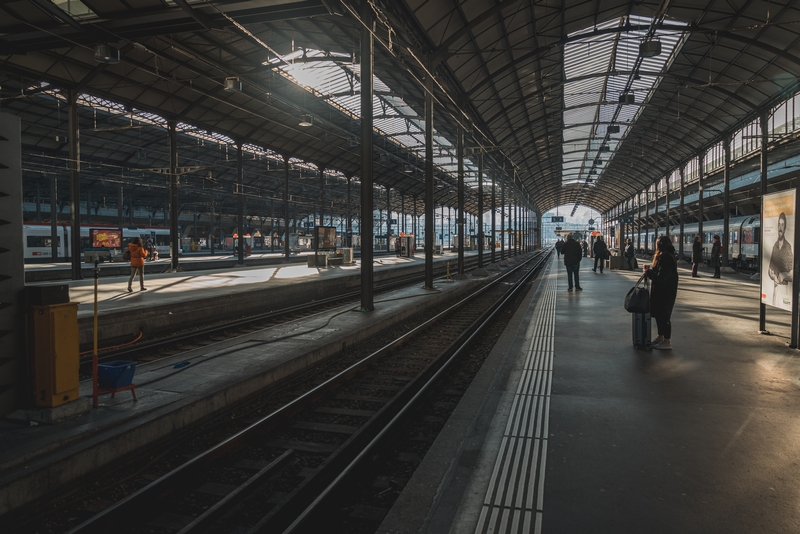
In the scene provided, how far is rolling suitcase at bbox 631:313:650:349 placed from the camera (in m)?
7.64

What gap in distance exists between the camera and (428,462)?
13.0 ft

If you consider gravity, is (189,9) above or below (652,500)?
above

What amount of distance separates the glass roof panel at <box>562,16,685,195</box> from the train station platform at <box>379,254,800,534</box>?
17431 mm

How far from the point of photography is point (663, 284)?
7500 millimetres

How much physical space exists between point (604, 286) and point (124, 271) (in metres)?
23.5

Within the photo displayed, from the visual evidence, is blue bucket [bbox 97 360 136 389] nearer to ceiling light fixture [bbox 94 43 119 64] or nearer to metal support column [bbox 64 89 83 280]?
ceiling light fixture [bbox 94 43 119 64]

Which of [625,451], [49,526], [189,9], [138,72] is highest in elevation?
[138,72]

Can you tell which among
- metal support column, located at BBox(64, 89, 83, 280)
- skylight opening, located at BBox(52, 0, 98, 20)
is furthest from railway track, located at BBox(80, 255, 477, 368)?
metal support column, located at BBox(64, 89, 83, 280)

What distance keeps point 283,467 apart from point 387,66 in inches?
713

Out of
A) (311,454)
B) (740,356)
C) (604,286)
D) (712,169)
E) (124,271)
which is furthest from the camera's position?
(712,169)

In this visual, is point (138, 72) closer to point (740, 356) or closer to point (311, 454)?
point (311, 454)

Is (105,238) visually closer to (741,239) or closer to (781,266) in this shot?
(781,266)

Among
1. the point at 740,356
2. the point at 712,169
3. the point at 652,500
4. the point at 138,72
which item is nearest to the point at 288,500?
the point at 652,500

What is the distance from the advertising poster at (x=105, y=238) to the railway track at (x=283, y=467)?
1301 inches
